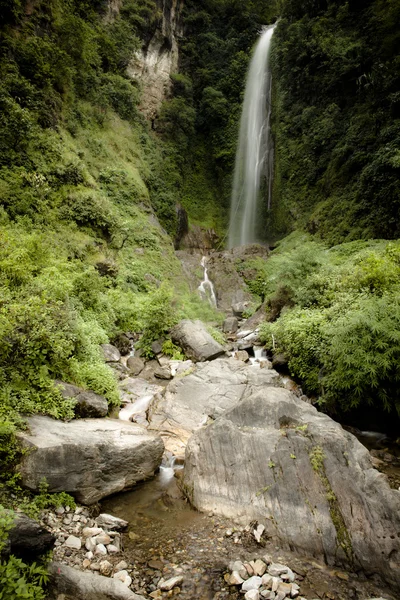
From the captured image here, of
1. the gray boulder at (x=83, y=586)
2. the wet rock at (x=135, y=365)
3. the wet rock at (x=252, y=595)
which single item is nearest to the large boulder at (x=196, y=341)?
the wet rock at (x=135, y=365)

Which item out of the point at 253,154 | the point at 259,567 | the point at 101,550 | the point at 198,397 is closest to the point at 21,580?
the point at 101,550

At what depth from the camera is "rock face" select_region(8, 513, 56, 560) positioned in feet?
10.7

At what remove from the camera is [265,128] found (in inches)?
1165

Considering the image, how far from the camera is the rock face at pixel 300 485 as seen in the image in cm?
422

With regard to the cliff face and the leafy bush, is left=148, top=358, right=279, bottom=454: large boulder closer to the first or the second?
the leafy bush

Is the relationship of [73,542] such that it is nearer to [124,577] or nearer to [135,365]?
[124,577]

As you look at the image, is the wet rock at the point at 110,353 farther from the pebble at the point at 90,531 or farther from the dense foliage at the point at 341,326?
the pebble at the point at 90,531

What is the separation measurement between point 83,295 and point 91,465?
6749 millimetres

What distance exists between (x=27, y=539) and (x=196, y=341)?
8.39m

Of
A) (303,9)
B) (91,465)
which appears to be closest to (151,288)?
(91,465)

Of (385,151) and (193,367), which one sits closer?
(193,367)

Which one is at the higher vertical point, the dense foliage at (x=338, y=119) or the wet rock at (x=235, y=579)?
the dense foliage at (x=338, y=119)

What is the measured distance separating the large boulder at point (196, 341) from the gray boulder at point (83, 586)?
7654 millimetres

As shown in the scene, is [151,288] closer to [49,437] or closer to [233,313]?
[233,313]
